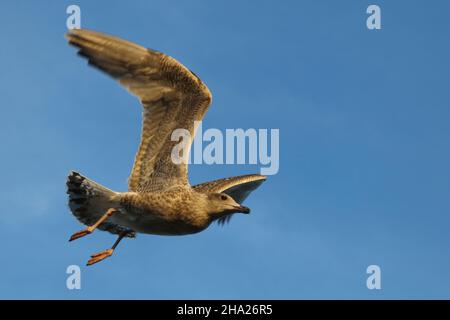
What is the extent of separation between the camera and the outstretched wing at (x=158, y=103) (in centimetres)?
1792

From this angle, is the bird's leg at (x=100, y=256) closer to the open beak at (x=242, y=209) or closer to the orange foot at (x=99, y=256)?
the orange foot at (x=99, y=256)

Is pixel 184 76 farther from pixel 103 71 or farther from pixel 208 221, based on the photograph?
pixel 208 221

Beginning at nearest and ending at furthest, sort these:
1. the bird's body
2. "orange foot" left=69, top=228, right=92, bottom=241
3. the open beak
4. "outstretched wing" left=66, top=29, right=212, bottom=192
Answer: "orange foot" left=69, top=228, right=92, bottom=241 → the bird's body → the open beak → "outstretched wing" left=66, top=29, right=212, bottom=192

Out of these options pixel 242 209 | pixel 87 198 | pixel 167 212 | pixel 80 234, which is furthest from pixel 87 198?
pixel 242 209

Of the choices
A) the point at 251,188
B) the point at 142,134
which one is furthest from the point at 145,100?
the point at 251,188

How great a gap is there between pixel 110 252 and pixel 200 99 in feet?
12.4

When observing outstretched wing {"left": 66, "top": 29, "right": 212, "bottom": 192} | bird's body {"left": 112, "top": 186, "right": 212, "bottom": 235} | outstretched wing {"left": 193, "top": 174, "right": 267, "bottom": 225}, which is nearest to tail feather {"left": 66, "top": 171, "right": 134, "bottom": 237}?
bird's body {"left": 112, "top": 186, "right": 212, "bottom": 235}

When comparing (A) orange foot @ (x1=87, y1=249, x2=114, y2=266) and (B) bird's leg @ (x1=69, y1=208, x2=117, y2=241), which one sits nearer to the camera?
(B) bird's leg @ (x1=69, y1=208, x2=117, y2=241)

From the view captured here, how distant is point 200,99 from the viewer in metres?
18.2

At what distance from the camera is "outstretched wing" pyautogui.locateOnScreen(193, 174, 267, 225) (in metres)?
20.1

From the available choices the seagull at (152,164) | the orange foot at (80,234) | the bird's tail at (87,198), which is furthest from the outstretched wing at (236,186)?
the orange foot at (80,234)

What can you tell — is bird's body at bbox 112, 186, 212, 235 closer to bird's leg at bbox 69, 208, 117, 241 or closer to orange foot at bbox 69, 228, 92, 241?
bird's leg at bbox 69, 208, 117, 241

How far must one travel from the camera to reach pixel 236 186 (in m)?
21.4

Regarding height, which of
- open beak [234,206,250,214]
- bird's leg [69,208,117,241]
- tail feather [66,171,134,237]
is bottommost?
bird's leg [69,208,117,241]
